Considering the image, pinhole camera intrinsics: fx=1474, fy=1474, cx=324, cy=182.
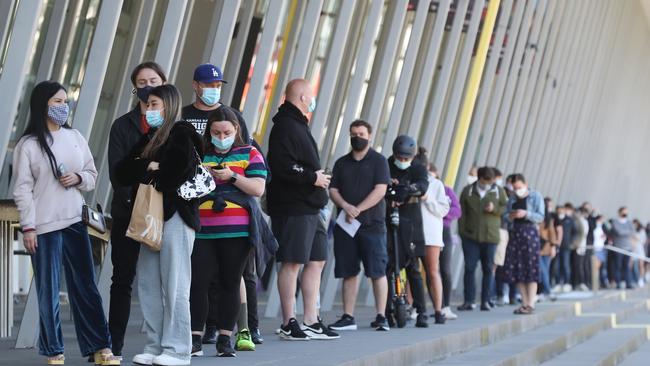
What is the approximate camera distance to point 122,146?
8070mm

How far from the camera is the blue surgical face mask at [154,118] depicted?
7.66 meters

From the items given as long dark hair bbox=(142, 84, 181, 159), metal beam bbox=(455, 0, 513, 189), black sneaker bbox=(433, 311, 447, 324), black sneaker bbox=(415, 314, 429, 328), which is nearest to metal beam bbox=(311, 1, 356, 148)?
black sneaker bbox=(433, 311, 447, 324)

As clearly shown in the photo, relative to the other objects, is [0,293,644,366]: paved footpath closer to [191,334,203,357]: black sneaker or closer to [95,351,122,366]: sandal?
[191,334,203,357]: black sneaker

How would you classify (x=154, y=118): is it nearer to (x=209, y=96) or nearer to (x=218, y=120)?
(x=218, y=120)

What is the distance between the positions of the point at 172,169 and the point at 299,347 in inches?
92.8

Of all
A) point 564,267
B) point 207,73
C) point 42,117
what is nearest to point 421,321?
point 207,73

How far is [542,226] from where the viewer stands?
73.5 ft

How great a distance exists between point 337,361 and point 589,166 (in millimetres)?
33712

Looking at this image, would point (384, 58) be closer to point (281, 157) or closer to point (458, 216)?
point (458, 216)

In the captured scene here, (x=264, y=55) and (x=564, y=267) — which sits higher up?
(x=264, y=55)

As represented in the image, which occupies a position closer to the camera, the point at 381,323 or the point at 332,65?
the point at 381,323

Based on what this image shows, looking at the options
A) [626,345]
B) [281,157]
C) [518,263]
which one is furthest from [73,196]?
[518,263]

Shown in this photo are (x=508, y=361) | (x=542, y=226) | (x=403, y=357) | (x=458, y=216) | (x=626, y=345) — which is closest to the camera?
(x=403, y=357)

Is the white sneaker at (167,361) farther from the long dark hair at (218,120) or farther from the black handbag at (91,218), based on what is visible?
the long dark hair at (218,120)
